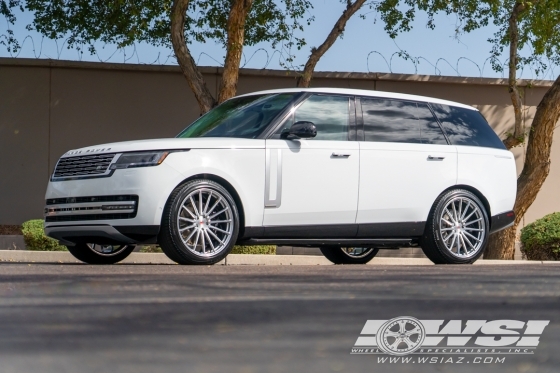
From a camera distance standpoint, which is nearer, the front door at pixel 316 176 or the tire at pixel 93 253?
the front door at pixel 316 176

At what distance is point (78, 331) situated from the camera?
3.63m

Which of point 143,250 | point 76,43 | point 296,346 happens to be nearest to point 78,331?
point 296,346

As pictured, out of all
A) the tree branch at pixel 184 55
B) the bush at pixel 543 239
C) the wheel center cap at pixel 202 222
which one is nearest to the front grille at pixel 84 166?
the wheel center cap at pixel 202 222

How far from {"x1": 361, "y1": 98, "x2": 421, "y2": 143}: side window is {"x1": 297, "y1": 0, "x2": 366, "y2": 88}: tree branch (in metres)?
6.86

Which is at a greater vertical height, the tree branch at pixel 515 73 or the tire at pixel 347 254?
the tree branch at pixel 515 73

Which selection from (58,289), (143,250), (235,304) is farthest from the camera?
(143,250)

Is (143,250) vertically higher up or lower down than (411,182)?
lower down

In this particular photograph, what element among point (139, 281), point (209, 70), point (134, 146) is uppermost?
point (209, 70)

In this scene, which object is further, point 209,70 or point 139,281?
point 209,70

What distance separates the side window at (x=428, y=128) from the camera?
32.0 feet

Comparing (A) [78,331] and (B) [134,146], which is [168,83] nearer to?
(B) [134,146]

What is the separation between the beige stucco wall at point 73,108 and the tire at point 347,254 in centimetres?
846

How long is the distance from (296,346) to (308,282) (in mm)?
2499

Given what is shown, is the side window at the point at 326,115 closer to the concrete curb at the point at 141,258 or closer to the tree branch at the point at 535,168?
the concrete curb at the point at 141,258
